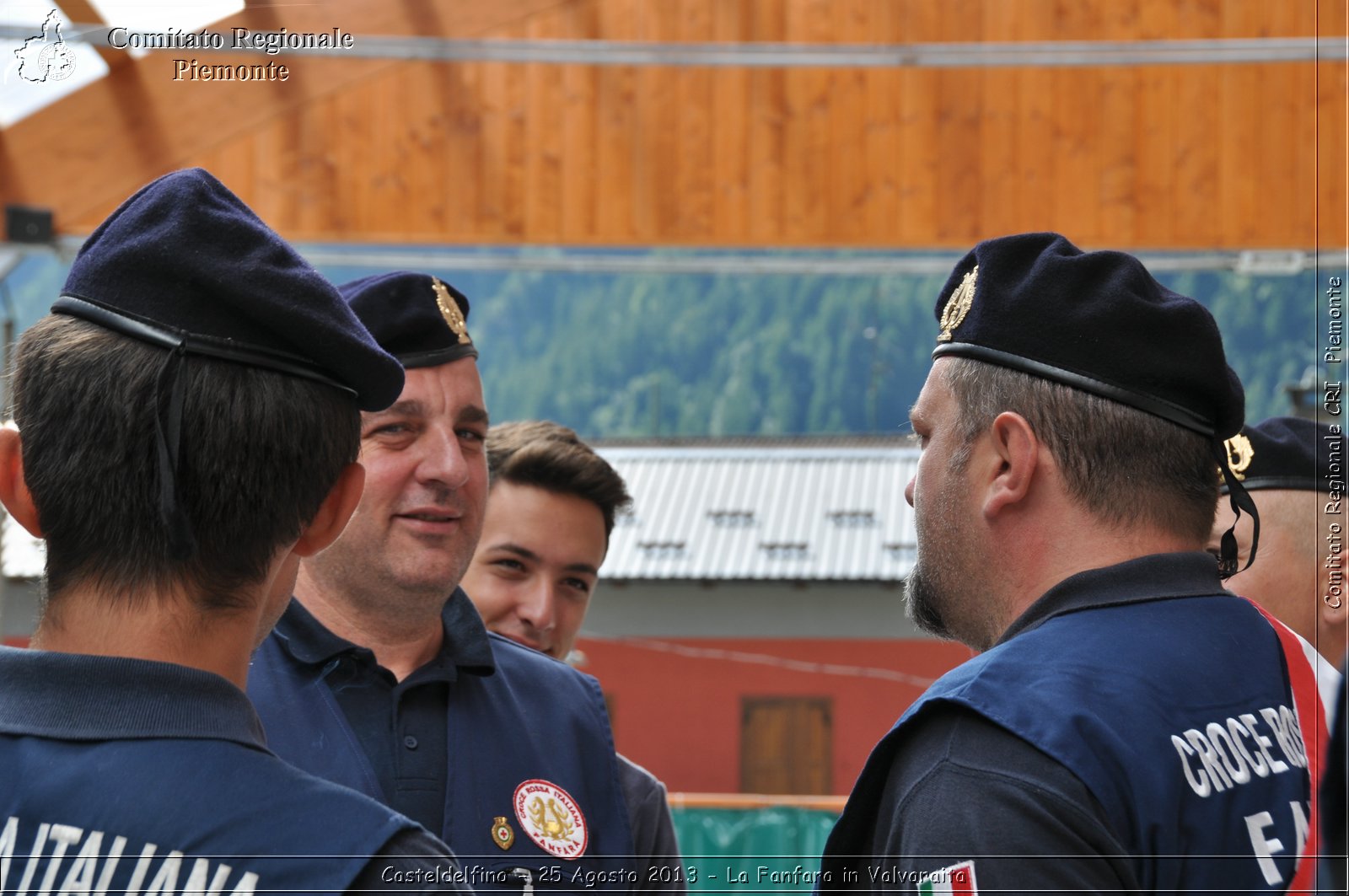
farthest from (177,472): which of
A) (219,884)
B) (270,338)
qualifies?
(219,884)

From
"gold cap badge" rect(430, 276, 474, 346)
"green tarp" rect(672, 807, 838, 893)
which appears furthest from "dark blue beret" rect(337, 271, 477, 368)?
"green tarp" rect(672, 807, 838, 893)

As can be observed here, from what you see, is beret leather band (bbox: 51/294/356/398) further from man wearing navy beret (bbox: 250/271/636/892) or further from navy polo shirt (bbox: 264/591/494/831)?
navy polo shirt (bbox: 264/591/494/831)

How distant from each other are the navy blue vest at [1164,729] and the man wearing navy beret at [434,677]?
634 millimetres

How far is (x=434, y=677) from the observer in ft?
5.59

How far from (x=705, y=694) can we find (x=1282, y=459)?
675cm

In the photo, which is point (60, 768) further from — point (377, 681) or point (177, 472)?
point (377, 681)

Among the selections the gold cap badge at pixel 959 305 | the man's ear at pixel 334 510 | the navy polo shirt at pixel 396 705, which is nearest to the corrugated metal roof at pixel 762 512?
the navy polo shirt at pixel 396 705

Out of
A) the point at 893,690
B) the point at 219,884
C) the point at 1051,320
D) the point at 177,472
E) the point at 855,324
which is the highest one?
the point at 177,472

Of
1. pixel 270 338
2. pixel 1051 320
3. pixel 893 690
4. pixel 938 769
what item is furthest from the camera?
pixel 893 690

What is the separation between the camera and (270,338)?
0.93m

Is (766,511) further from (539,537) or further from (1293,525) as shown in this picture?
(1293,525)

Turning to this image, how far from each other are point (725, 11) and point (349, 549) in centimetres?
195

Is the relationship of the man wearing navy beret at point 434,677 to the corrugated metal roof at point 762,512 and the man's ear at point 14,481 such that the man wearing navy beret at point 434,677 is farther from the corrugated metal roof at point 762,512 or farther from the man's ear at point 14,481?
the corrugated metal roof at point 762,512

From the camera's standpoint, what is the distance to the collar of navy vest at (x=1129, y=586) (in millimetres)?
1188
